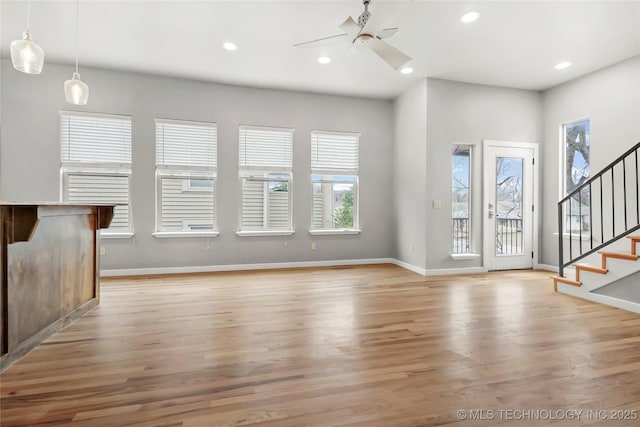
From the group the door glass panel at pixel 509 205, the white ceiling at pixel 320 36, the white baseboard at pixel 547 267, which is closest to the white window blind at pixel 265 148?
the white ceiling at pixel 320 36

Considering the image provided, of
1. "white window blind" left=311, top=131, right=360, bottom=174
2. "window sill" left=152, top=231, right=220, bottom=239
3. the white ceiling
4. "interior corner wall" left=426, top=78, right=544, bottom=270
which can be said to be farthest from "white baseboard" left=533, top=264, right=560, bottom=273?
"window sill" left=152, top=231, right=220, bottom=239

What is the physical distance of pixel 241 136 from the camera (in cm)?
554

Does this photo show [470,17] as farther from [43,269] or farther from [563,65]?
[43,269]

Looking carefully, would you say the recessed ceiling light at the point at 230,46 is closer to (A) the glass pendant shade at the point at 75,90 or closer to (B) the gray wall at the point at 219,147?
(B) the gray wall at the point at 219,147

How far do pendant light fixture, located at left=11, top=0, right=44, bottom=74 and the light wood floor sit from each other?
218 cm

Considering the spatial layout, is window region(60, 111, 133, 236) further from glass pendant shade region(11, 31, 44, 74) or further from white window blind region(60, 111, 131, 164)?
glass pendant shade region(11, 31, 44, 74)

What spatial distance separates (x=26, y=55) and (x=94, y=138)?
2.74m

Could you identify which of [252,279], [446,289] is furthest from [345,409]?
[252,279]

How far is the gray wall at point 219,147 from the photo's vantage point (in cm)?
462

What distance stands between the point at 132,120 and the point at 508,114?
6.22 meters

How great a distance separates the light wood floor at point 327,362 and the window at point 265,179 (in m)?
1.99

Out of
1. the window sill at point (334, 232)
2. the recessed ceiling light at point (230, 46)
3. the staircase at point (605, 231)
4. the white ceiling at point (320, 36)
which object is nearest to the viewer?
the white ceiling at point (320, 36)

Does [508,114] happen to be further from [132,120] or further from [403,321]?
[132,120]

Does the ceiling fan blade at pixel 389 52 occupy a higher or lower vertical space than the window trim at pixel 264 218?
higher
